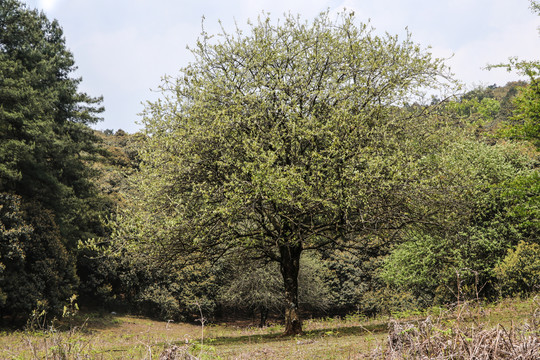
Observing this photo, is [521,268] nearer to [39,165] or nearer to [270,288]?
[270,288]

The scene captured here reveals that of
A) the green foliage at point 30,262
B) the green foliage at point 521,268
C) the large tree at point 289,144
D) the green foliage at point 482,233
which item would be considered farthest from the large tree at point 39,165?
the green foliage at point 521,268

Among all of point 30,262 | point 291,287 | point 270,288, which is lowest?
point 270,288

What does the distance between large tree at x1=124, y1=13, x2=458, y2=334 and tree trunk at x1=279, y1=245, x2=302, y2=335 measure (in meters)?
0.04

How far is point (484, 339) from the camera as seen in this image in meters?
4.85

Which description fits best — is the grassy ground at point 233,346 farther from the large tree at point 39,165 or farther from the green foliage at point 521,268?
the large tree at point 39,165

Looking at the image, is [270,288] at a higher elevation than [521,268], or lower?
lower

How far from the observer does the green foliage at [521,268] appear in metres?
19.8

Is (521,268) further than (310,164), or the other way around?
(521,268)

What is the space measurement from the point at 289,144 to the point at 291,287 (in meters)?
5.54

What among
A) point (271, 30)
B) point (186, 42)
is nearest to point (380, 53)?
point (271, 30)

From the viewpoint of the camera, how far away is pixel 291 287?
15258 millimetres

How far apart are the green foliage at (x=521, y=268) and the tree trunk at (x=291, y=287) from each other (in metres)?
11.2

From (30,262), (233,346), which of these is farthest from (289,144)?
(30,262)

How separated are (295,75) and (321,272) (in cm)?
2732
